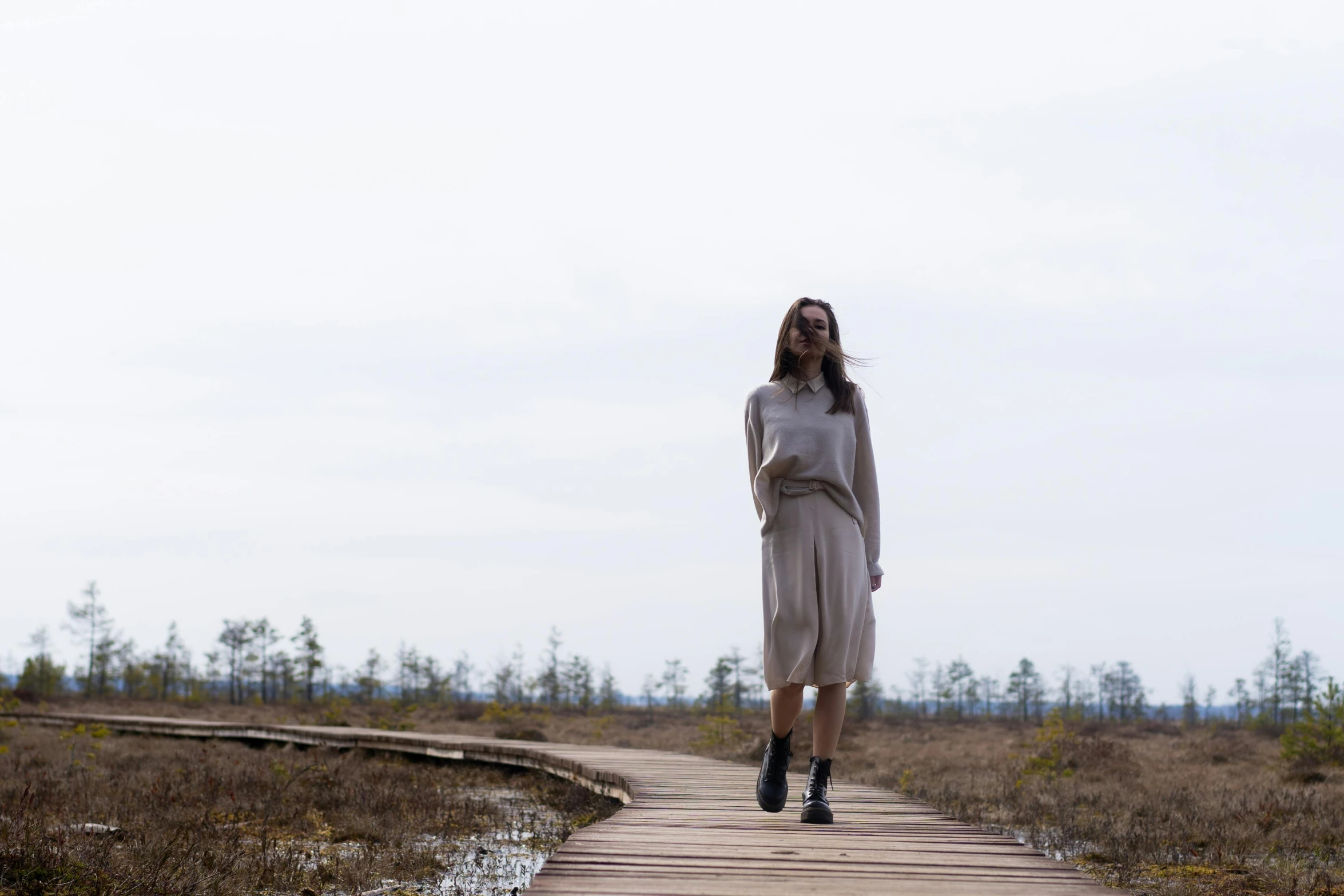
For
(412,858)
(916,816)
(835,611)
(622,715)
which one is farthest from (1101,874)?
(622,715)

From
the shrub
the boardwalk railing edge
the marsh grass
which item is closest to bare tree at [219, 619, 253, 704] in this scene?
the boardwalk railing edge

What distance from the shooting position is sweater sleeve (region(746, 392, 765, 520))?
4.22 m

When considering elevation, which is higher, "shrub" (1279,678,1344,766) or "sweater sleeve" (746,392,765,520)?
"sweater sleeve" (746,392,765,520)

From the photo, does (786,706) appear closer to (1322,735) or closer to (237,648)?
(1322,735)

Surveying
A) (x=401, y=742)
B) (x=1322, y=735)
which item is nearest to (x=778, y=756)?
(x=401, y=742)

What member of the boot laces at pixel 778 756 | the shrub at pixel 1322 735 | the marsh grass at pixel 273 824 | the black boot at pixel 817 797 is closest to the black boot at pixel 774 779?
the boot laces at pixel 778 756

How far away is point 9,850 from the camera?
4.23 meters

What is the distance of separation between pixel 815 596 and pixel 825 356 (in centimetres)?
101

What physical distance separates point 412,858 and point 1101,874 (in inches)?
149

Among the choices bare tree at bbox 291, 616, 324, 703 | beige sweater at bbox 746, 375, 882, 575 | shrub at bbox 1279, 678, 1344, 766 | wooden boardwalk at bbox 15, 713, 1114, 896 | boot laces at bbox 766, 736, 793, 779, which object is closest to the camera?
wooden boardwalk at bbox 15, 713, 1114, 896

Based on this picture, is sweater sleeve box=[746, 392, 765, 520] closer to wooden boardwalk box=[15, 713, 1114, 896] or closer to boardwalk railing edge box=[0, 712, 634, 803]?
wooden boardwalk box=[15, 713, 1114, 896]

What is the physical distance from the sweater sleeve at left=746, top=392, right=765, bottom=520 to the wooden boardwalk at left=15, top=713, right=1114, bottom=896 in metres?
1.28

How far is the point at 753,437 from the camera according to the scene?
4234 millimetres

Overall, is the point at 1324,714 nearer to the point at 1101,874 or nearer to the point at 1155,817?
the point at 1155,817
